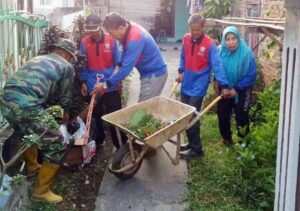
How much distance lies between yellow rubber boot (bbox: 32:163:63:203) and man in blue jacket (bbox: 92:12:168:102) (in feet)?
4.11

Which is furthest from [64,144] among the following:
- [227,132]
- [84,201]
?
[227,132]

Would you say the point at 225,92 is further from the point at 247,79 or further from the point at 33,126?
the point at 33,126

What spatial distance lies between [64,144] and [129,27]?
5.66 ft


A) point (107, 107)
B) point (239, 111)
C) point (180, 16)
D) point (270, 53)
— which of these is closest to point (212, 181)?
point (239, 111)

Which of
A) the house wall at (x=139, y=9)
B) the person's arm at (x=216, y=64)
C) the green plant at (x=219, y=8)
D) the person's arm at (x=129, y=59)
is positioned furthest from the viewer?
the house wall at (x=139, y=9)

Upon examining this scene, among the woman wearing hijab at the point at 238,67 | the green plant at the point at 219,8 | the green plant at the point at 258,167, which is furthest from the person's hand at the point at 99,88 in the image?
the green plant at the point at 219,8

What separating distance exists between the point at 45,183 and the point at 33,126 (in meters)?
0.79

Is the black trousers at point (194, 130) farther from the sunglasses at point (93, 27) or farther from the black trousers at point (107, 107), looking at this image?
the sunglasses at point (93, 27)

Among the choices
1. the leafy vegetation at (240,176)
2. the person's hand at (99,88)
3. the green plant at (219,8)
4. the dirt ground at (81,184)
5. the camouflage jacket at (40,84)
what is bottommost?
the dirt ground at (81,184)

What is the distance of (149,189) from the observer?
5.79 meters

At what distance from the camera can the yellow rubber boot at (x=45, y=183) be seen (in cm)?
529

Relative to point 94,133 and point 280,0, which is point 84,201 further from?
point 280,0

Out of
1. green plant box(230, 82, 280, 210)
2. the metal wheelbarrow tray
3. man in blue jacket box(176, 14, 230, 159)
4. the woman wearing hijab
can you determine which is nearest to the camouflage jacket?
the metal wheelbarrow tray

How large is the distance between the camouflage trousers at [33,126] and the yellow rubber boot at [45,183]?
0.18 m
